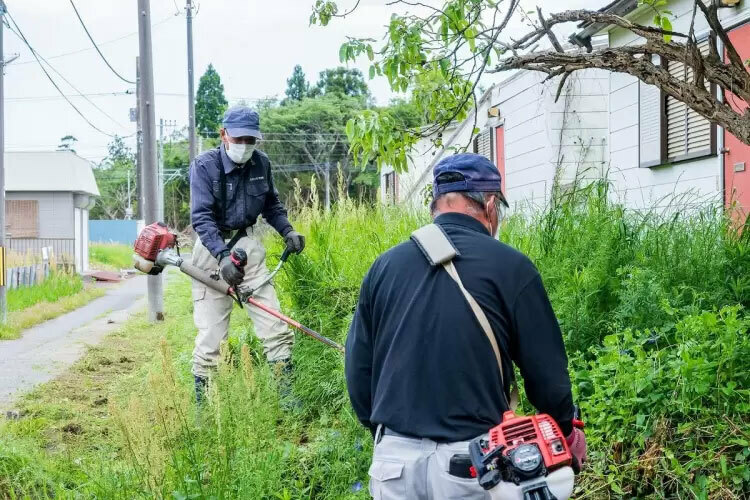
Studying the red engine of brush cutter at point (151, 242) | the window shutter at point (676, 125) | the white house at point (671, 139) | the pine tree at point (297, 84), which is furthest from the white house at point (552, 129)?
the pine tree at point (297, 84)

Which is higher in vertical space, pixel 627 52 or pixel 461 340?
pixel 627 52

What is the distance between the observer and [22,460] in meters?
5.16

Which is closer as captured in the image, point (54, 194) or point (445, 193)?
point (445, 193)

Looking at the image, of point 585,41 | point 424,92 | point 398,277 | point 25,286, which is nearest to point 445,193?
point 398,277

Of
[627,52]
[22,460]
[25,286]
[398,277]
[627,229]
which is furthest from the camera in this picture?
[25,286]

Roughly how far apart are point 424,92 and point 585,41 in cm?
133

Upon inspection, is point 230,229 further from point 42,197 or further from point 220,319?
point 42,197

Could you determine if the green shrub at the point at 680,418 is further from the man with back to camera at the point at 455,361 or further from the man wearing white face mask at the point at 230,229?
the man wearing white face mask at the point at 230,229

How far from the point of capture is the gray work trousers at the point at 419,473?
2693 mm

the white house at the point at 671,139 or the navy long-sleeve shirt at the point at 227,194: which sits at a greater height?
the white house at the point at 671,139

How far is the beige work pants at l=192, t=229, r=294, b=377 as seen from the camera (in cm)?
661

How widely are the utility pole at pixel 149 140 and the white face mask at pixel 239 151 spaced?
8.39 meters

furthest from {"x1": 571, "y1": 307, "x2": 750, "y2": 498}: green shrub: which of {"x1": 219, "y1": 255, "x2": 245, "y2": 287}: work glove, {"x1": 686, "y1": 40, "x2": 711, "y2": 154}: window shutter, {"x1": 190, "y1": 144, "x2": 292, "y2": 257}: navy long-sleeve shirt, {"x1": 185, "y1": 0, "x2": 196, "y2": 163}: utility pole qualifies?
{"x1": 185, "y1": 0, "x2": 196, "y2": 163}: utility pole

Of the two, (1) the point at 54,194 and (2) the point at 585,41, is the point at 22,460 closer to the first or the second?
(2) the point at 585,41
